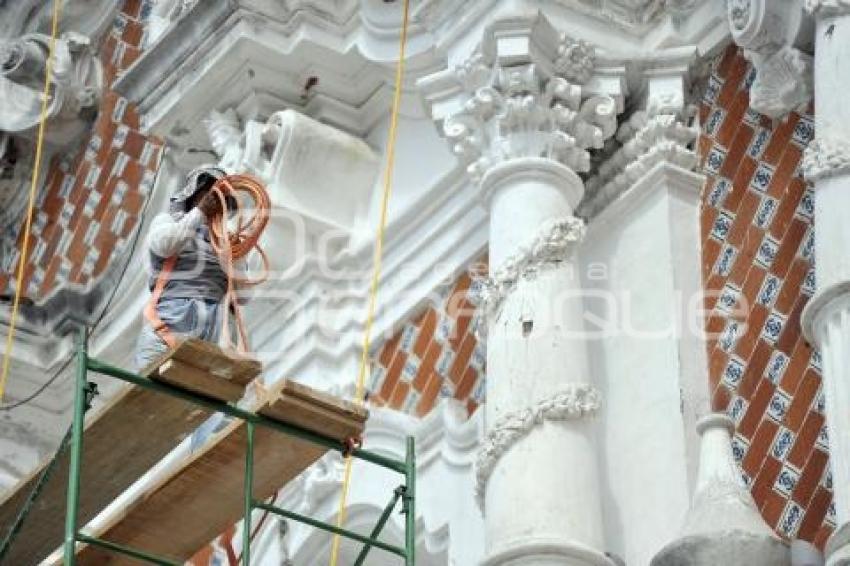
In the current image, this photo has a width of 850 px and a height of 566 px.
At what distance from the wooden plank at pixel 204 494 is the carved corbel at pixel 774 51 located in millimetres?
2403

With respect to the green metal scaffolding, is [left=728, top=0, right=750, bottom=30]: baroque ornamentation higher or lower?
higher

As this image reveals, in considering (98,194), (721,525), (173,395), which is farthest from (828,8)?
(98,194)

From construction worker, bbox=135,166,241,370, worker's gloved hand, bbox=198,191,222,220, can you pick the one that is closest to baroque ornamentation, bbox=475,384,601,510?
construction worker, bbox=135,166,241,370

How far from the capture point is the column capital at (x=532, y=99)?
1359 centimetres

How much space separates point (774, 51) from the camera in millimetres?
13023

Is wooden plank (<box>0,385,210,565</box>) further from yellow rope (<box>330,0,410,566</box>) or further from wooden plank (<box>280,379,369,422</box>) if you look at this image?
yellow rope (<box>330,0,410,566</box>)

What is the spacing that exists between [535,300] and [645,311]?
0.52 meters

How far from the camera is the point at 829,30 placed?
12461 mm

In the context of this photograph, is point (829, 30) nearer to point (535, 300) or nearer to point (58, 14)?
point (535, 300)

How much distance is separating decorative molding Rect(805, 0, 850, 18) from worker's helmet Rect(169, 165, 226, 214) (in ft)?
7.47

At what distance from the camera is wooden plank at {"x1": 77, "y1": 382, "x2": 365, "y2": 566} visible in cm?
1199

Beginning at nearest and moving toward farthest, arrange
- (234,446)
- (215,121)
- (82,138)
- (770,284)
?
(234,446), (770,284), (215,121), (82,138)

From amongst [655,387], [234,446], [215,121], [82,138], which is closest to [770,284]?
[655,387]

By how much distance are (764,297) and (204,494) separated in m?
2.34
